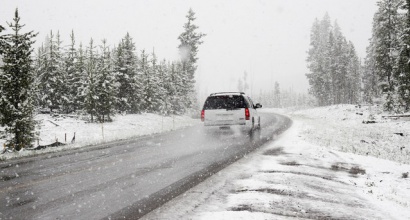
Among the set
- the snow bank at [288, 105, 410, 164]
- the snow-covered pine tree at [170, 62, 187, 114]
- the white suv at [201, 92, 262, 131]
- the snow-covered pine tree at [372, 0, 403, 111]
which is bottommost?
the snow bank at [288, 105, 410, 164]

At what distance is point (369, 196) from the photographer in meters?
6.11

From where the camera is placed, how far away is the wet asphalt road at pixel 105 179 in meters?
5.09

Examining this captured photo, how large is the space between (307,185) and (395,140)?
15.8m

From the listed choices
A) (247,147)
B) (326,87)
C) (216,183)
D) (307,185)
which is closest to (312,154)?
(247,147)

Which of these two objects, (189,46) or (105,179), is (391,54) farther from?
(105,179)


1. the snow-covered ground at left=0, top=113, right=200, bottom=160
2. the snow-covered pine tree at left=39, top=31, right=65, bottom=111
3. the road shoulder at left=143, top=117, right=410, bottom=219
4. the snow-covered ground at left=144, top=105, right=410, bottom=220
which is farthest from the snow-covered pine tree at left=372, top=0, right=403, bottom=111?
the snow-covered pine tree at left=39, top=31, right=65, bottom=111

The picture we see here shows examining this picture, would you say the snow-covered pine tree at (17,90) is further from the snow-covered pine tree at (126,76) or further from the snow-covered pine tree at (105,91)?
the snow-covered pine tree at (126,76)

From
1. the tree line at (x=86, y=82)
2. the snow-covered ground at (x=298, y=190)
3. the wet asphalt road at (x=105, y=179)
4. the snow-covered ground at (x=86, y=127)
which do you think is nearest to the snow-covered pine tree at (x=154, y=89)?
the tree line at (x=86, y=82)

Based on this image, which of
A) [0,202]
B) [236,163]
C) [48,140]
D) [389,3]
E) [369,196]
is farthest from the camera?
[389,3]

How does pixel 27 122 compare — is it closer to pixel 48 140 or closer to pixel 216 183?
pixel 48 140

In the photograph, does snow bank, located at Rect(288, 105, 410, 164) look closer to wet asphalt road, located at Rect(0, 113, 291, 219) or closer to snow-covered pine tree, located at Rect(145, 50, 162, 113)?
wet asphalt road, located at Rect(0, 113, 291, 219)

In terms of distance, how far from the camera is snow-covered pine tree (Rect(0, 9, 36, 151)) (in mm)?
17266

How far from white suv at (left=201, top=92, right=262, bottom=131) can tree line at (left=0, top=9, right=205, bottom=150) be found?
32.7 feet

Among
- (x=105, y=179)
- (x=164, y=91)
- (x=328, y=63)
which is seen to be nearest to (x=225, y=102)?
(x=105, y=179)
